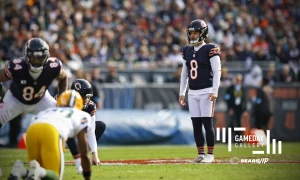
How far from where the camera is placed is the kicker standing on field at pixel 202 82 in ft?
35.5

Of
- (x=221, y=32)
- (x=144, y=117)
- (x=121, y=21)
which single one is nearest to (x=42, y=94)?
(x=144, y=117)

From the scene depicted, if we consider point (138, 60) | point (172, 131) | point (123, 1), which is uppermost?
point (123, 1)

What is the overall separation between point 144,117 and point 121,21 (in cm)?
611

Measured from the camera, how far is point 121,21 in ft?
74.9

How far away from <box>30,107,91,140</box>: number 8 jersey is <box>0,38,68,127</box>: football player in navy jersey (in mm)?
1346

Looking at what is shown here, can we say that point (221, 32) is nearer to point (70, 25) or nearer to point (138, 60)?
point (138, 60)

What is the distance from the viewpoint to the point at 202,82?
10.9 metres

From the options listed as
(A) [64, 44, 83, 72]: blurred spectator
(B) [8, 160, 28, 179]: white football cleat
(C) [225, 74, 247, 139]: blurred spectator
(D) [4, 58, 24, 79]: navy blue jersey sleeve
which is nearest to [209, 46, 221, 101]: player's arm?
(D) [4, 58, 24, 79]: navy blue jersey sleeve

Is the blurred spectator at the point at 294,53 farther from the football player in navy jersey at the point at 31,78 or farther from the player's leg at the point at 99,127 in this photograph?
the football player in navy jersey at the point at 31,78

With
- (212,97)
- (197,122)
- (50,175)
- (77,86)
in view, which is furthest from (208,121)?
(50,175)

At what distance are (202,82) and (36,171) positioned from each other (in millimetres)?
4600

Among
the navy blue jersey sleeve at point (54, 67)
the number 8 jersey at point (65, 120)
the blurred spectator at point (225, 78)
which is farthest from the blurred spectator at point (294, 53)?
the number 8 jersey at point (65, 120)

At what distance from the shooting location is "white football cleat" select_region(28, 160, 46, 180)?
22.6ft

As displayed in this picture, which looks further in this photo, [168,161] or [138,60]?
[138,60]
